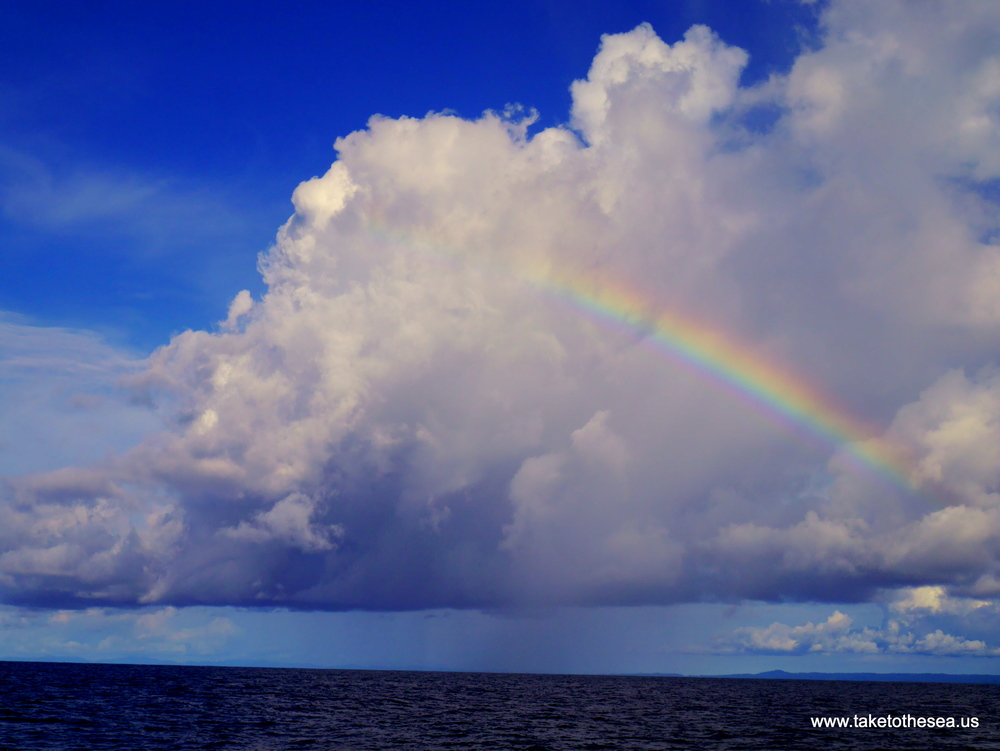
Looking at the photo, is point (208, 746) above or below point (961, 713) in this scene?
above

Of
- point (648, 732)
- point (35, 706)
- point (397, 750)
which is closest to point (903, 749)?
point (648, 732)

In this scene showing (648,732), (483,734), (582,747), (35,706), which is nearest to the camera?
(582,747)

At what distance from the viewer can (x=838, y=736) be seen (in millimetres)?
78500

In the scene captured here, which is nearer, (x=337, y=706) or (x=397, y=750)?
(x=397, y=750)

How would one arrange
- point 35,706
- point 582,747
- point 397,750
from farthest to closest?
point 35,706 < point 582,747 < point 397,750

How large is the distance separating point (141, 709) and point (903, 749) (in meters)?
95.2

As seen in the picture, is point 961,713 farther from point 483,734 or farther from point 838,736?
point 483,734

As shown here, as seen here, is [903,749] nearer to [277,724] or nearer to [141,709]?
[277,724]

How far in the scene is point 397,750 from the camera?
201 feet

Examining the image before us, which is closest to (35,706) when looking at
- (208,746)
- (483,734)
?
(208,746)

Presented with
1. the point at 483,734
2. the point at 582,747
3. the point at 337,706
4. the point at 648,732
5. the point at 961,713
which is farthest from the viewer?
the point at 961,713

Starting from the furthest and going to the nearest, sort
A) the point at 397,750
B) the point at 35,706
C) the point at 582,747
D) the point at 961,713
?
the point at 961,713 < the point at 35,706 < the point at 582,747 < the point at 397,750

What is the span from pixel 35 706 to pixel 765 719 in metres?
101

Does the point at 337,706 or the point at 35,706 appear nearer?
the point at 35,706
